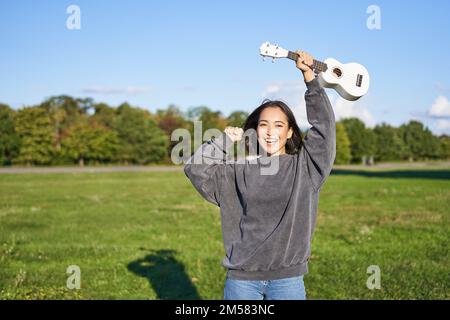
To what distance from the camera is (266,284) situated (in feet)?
10.4

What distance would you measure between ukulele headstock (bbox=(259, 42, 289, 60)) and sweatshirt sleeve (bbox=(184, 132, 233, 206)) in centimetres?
63

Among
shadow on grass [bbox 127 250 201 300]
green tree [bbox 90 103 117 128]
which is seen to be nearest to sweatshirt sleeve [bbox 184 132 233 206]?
shadow on grass [bbox 127 250 201 300]

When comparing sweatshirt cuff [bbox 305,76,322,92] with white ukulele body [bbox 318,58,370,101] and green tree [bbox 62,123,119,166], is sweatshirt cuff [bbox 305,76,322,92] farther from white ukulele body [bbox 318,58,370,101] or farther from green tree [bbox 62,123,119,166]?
green tree [bbox 62,123,119,166]

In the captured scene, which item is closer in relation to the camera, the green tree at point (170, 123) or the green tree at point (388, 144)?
the green tree at point (170, 123)

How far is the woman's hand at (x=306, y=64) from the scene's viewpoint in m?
3.11

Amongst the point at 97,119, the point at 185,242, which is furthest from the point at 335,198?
the point at 97,119

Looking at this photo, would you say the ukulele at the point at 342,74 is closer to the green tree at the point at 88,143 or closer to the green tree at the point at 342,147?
the green tree at the point at 88,143

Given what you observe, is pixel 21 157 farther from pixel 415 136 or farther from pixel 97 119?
pixel 415 136

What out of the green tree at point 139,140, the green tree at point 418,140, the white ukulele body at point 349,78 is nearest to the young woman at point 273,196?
the white ukulele body at point 349,78

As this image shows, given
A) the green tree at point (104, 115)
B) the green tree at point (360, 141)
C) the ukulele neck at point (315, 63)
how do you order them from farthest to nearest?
the green tree at point (360, 141) → the green tree at point (104, 115) → the ukulele neck at point (315, 63)

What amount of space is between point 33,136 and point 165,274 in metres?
60.6

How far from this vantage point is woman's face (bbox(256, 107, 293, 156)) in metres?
3.36

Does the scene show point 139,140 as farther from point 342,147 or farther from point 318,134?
point 318,134

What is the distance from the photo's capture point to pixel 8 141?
2511 inches
